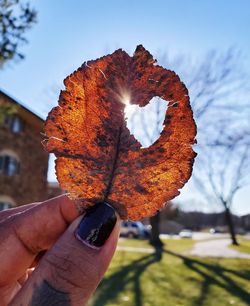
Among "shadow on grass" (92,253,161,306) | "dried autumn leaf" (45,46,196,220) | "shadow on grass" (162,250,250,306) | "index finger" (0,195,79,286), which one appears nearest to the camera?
"dried autumn leaf" (45,46,196,220)

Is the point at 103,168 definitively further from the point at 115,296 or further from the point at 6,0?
the point at 6,0

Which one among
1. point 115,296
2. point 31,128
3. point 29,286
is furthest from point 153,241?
point 29,286

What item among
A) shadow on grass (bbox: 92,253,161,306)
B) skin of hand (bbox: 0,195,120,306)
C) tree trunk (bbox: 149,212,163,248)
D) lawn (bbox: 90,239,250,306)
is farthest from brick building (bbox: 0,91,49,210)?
skin of hand (bbox: 0,195,120,306)

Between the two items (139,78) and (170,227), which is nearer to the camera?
(139,78)

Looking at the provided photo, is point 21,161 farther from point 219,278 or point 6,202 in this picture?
point 219,278

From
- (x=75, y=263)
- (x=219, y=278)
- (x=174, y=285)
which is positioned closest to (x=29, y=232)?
(x=75, y=263)

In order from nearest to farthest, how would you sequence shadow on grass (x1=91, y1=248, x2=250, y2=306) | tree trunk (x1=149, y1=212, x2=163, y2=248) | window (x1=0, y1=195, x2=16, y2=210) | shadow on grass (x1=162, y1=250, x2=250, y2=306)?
shadow on grass (x1=91, y1=248, x2=250, y2=306) → shadow on grass (x1=162, y1=250, x2=250, y2=306) → window (x1=0, y1=195, x2=16, y2=210) → tree trunk (x1=149, y1=212, x2=163, y2=248)

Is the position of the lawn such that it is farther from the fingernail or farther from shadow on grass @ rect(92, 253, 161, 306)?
the fingernail

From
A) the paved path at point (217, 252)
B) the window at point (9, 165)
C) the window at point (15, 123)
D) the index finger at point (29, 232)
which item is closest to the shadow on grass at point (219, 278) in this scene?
the paved path at point (217, 252)
